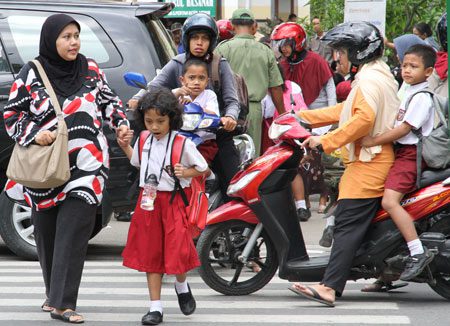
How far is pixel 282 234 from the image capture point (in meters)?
8.31

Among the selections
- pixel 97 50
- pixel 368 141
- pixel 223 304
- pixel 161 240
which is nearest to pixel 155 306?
pixel 161 240

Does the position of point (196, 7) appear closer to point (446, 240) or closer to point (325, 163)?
point (325, 163)

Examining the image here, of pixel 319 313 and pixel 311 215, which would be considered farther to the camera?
pixel 311 215

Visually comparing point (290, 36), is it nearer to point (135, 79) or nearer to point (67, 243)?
point (135, 79)

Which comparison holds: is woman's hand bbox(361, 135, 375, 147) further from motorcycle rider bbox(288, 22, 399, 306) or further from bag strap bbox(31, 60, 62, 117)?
bag strap bbox(31, 60, 62, 117)

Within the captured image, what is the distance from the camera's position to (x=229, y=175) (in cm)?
927

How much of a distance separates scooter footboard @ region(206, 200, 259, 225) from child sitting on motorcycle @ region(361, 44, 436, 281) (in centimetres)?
90

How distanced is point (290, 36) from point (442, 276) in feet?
15.7

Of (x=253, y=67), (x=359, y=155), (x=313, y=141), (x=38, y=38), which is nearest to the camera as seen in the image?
(x=313, y=141)

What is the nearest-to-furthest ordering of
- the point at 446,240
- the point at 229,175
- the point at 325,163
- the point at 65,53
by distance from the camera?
1. the point at 65,53
2. the point at 446,240
3. the point at 229,175
4. the point at 325,163

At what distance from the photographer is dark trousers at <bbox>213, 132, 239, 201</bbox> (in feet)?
30.1

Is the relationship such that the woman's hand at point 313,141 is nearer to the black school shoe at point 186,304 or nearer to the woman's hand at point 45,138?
the black school shoe at point 186,304

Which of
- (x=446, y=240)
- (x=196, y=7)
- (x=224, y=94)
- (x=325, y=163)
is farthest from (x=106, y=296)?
(x=196, y=7)

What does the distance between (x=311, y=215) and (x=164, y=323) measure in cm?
624
